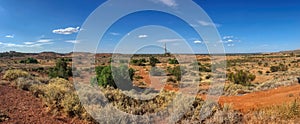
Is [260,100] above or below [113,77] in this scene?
below

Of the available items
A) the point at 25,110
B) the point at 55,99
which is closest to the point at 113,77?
the point at 55,99

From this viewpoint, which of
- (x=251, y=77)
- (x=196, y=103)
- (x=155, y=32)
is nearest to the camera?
(x=196, y=103)

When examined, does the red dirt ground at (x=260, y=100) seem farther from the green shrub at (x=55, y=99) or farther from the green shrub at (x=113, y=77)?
the green shrub at (x=113, y=77)

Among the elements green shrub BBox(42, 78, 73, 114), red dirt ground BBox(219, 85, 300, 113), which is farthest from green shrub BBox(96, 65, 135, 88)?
red dirt ground BBox(219, 85, 300, 113)

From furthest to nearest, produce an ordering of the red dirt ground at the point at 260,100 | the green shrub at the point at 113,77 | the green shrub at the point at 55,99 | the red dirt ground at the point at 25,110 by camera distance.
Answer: the green shrub at the point at 113,77 → the red dirt ground at the point at 260,100 → the green shrub at the point at 55,99 → the red dirt ground at the point at 25,110

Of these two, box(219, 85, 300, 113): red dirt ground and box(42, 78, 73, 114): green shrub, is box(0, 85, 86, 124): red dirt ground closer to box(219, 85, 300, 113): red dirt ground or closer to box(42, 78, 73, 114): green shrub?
box(42, 78, 73, 114): green shrub

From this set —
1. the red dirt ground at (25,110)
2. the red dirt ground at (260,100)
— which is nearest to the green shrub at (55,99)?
the red dirt ground at (25,110)

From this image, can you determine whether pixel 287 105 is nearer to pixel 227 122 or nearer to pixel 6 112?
pixel 227 122

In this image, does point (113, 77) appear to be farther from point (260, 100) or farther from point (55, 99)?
point (260, 100)

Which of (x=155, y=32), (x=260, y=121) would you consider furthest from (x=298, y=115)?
(x=155, y=32)
